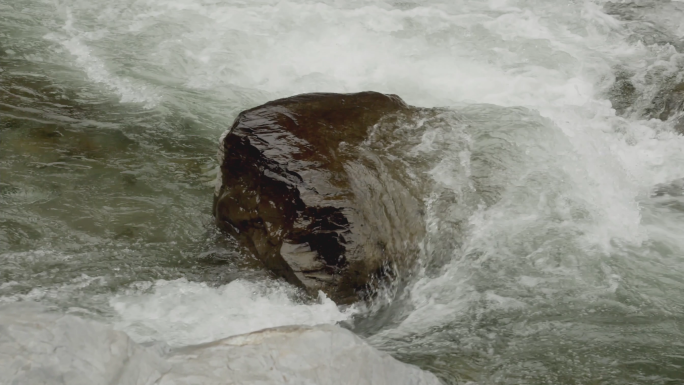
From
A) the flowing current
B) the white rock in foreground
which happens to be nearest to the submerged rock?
the flowing current

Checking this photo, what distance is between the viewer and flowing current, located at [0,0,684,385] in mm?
3742

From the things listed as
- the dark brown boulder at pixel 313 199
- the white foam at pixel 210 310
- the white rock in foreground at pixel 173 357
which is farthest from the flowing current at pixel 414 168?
the white rock in foreground at pixel 173 357

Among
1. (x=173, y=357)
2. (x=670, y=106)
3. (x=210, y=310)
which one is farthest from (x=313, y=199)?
(x=670, y=106)

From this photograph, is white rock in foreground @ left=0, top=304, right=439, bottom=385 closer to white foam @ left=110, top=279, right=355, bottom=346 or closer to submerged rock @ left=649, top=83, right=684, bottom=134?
white foam @ left=110, top=279, right=355, bottom=346

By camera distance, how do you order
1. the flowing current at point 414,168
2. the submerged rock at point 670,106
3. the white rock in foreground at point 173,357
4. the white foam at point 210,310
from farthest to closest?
the submerged rock at point 670,106 < the flowing current at point 414,168 < the white foam at point 210,310 < the white rock in foreground at point 173,357

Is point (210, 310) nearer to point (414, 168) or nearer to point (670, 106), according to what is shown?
point (414, 168)

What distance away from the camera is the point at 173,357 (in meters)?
2.48

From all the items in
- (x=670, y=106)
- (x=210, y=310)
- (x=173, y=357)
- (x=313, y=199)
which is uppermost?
(x=670, y=106)

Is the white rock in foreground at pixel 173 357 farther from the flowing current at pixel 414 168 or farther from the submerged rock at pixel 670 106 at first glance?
the submerged rock at pixel 670 106

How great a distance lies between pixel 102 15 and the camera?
7598mm

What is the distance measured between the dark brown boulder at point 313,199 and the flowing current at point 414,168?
15cm

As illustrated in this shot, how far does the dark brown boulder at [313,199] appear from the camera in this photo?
3.80 m

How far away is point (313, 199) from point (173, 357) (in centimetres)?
157

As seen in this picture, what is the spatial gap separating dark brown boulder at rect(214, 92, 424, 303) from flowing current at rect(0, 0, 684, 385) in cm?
15
